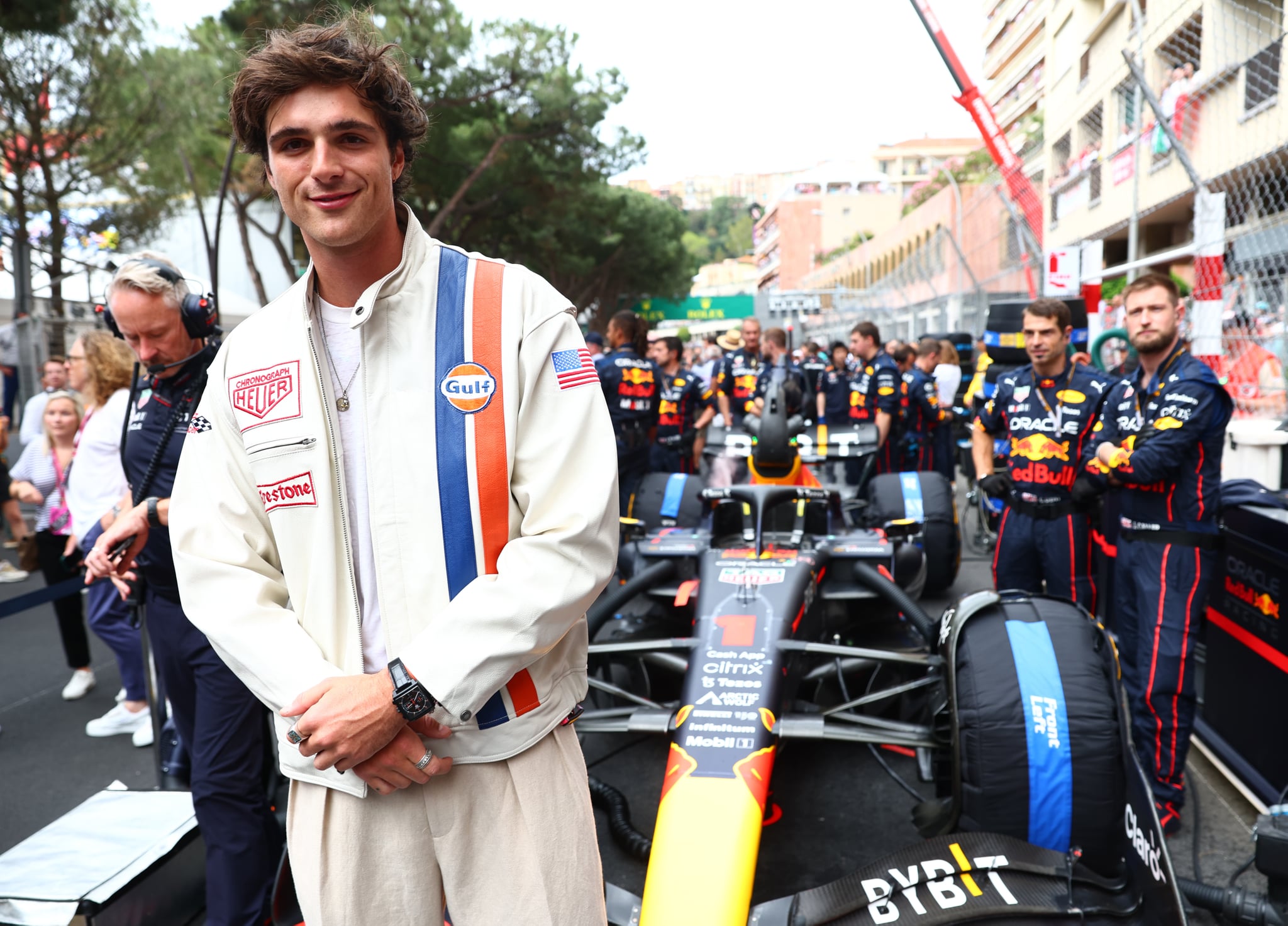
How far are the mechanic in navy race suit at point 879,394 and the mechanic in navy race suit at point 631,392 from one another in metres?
2.05

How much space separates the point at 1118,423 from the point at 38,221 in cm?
1673

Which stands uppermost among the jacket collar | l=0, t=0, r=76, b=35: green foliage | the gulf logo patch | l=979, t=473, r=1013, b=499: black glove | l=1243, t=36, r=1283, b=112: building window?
l=0, t=0, r=76, b=35: green foliage

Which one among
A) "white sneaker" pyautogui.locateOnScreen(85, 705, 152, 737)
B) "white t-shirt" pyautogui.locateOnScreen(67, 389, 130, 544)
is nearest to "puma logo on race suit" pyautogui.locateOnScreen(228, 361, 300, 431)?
"white t-shirt" pyautogui.locateOnScreen(67, 389, 130, 544)

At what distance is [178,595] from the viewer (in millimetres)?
2600

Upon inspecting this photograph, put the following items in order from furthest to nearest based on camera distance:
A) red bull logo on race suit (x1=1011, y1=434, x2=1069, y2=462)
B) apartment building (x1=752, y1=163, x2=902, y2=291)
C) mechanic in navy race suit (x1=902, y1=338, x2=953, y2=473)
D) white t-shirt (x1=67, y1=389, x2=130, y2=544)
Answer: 1. apartment building (x1=752, y1=163, x2=902, y2=291)
2. mechanic in navy race suit (x1=902, y1=338, x2=953, y2=473)
3. red bull logo on race suit (x1=1011, y1=434, x2=1069, y2=462)
4. white t-shirt (x1=67, y1=389, x2=130, y2=544)

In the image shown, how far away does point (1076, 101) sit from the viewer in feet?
58.9

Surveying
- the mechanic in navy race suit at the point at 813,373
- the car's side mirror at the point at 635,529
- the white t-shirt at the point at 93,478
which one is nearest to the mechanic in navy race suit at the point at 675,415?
the mechanic in navy race suit at the point at 813,373

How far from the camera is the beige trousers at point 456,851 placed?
1436 millimetres

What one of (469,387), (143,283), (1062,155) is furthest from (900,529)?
(1062,155)

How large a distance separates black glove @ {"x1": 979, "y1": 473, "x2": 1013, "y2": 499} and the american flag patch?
331cm

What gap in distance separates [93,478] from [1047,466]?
4227 millimetres

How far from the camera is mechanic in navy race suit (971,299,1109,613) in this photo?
420 cm

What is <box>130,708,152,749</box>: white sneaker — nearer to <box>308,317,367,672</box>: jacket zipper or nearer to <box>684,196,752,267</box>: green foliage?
<box>308,317,367,672</box>: jacket zipper

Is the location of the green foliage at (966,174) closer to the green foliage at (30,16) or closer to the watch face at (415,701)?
the green foliage at (30,16)
